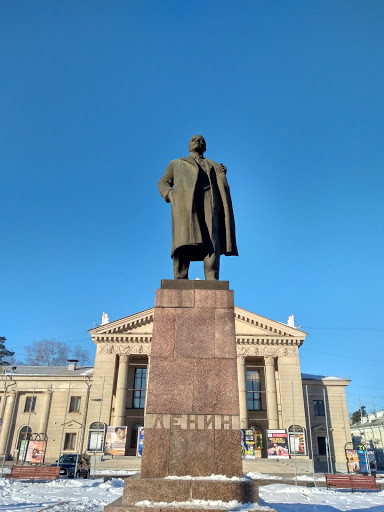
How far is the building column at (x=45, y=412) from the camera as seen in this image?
4498cm

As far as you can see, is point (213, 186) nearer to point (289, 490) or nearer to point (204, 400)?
point (204, 400)

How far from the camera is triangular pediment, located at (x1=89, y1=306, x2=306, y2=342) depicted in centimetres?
4462

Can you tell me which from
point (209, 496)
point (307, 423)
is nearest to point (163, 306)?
point (209, 496)

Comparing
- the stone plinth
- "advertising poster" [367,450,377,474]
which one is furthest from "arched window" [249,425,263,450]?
the stone plinth

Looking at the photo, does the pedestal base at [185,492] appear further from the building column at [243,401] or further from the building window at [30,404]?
the building window at [30,404]

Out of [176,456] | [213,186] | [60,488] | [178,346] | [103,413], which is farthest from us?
[103,413]

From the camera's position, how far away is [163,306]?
6844mm

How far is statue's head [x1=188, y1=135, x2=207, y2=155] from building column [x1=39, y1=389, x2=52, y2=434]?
46.1 meters

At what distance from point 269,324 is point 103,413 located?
21091 mm

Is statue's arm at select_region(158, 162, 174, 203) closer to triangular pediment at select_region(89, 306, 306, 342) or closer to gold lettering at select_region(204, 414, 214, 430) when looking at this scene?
gold lettering at select_region(204, 414, 214, 430)

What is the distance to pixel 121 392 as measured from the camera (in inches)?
1641

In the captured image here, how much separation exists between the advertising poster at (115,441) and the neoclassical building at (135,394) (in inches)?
256

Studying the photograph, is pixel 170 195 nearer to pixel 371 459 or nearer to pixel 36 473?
pixel 36 473

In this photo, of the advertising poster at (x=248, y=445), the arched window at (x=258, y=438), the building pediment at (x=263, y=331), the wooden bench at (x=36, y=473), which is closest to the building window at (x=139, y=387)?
the arched window at (x=258, y=438)
